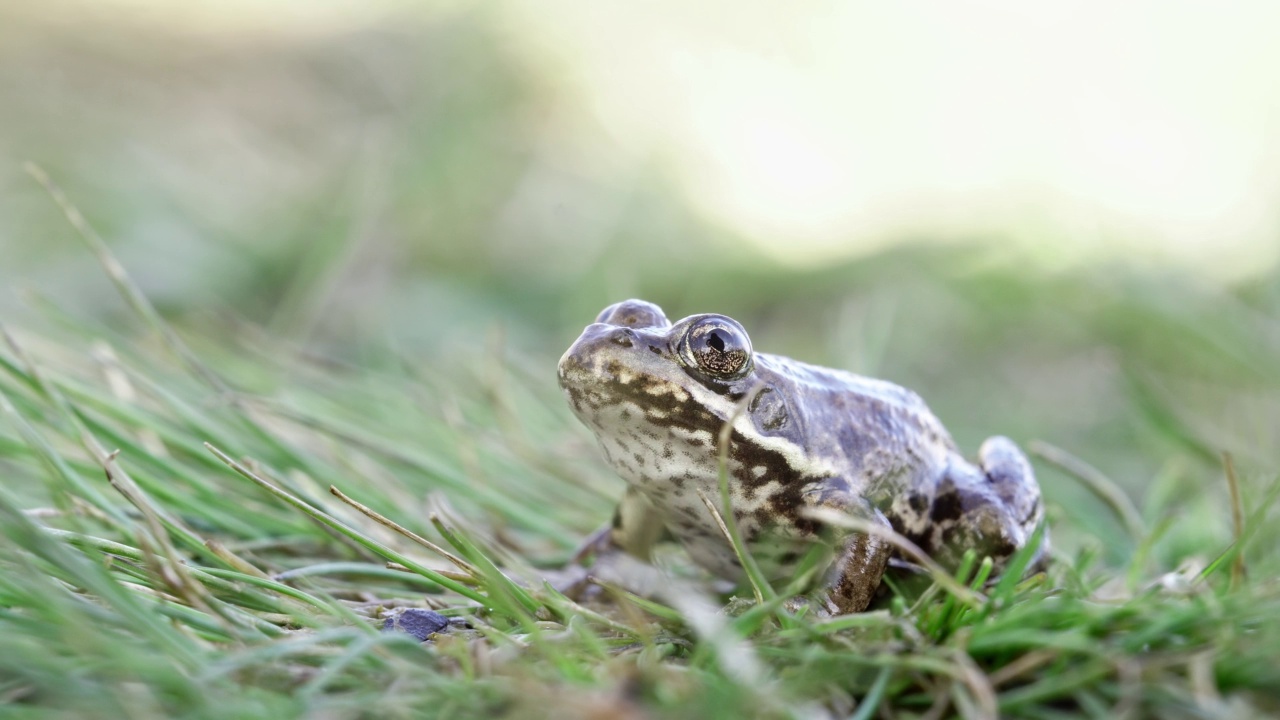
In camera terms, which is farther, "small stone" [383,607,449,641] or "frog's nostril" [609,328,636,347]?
"frog's nostril" [609,328,636,347]

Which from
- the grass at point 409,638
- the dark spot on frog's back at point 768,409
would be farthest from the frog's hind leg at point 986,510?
the dark spot on frog's back at point 768,409

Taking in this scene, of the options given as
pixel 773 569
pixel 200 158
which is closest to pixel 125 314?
pixel 200 158

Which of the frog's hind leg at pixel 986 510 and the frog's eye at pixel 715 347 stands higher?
the frog's eye at pixel 715 347

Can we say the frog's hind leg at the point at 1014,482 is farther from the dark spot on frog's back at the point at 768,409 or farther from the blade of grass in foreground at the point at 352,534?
the blade of grass in foreground at the point at 352,534

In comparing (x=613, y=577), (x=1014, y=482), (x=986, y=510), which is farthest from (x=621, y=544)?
(x=1014, y=482)

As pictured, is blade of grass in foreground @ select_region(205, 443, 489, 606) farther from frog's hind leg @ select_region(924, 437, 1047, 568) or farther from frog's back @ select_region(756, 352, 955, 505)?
frog's hind leg @ select_region(924, 437, 1047, 568)

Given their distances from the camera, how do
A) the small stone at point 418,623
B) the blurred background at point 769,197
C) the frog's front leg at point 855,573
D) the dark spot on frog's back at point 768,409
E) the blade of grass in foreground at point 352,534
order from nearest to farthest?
the blade of grass in foreground at point 352,534 < the small stone at point 418,623 < the frog's front leg at point 855,573 < the dark spot on frog's back at point 768,409 < the blurred background at point 769,197

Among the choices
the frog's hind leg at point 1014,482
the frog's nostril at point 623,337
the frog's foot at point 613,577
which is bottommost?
the frog's foot at point 613,577

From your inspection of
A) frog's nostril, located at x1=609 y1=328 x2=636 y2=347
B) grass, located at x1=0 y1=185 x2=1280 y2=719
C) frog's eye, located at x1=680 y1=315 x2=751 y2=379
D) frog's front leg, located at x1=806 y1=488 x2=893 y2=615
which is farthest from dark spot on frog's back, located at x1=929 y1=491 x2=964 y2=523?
frog's nostril, located at x1=609 y1=328 x2=636 y2=347
